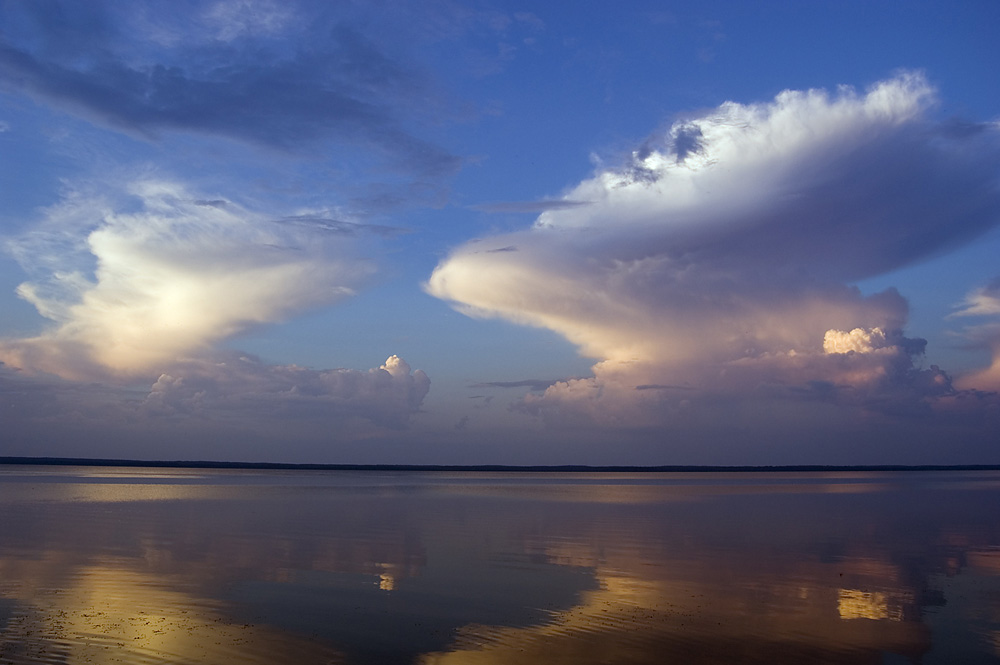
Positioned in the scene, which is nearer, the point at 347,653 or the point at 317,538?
the point at 347,653

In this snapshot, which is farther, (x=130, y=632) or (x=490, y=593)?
(x=490, y=593)

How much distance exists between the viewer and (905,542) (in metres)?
29.3

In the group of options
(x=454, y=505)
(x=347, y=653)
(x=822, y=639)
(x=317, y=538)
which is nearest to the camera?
(x=347, y=653)

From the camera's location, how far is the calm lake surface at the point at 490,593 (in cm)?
1299

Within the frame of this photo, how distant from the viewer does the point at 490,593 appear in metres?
17.9

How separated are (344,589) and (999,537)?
27.0 metres

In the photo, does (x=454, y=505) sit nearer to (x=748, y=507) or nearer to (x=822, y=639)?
(x=748, y=507)

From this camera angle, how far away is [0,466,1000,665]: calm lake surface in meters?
13.0

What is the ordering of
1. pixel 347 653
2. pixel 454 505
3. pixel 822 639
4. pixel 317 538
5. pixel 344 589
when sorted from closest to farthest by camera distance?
pixel 347 653 → pixel 822 639 → pixel 344 589 → pixel 317 538 → pixel 454 505

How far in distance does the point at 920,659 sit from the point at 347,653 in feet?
30.7

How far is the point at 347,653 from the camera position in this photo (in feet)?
41.5

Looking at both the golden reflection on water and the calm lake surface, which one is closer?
the golden reflection on water

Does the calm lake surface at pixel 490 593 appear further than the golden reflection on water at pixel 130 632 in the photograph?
Yes

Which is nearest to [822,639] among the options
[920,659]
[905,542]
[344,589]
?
[920,659]
